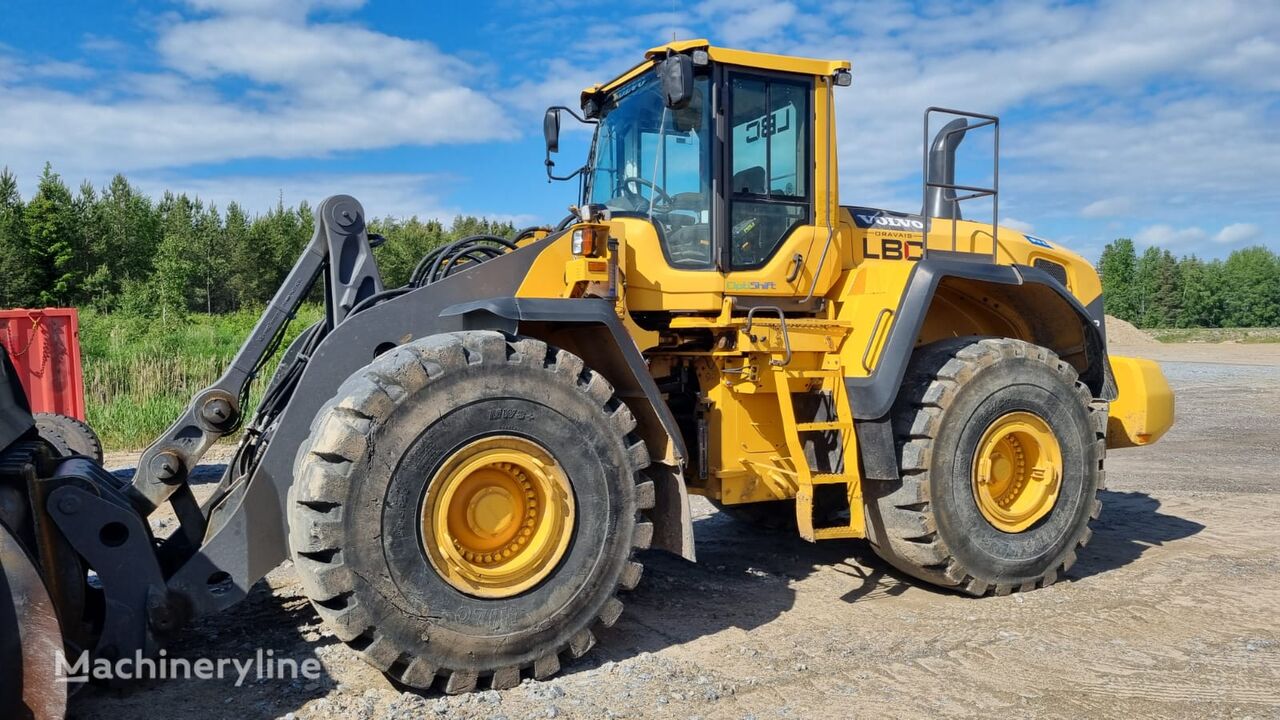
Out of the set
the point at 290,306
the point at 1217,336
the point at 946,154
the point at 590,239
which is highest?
the point at 946,154

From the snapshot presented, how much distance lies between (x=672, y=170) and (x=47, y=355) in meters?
7.79

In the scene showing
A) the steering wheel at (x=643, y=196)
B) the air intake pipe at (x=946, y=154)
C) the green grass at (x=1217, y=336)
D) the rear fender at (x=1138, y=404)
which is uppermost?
the air intake pipe at (x=946, y=154)

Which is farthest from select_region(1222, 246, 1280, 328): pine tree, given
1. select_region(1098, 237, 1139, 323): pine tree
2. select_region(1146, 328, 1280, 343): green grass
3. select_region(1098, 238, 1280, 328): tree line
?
select_region(1146, 328, 1280, 343): green grass

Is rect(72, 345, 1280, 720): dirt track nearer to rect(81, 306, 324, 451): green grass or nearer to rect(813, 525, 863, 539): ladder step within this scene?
rect(813, 525, 863, 539): ladder step

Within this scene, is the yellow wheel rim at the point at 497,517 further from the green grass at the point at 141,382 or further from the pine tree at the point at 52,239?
the pine tree at the point at 52,239

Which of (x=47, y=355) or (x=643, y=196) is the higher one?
(x=643, y=196)

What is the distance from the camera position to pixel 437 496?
12.5 feet

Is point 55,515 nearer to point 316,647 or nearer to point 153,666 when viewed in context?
point 153,666

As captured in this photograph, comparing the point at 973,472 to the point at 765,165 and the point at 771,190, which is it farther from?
the point at 765,165

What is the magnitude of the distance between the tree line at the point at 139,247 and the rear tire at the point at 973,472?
99.0 ft

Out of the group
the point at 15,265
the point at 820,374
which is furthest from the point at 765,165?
the point at 15,265

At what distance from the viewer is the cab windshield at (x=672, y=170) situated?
5.02m

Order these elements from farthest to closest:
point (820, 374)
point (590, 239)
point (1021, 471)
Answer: point (1021, 471), point (820, 374), point (590, 239)

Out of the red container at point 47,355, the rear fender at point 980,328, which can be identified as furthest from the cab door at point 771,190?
the red container at point 47,355
